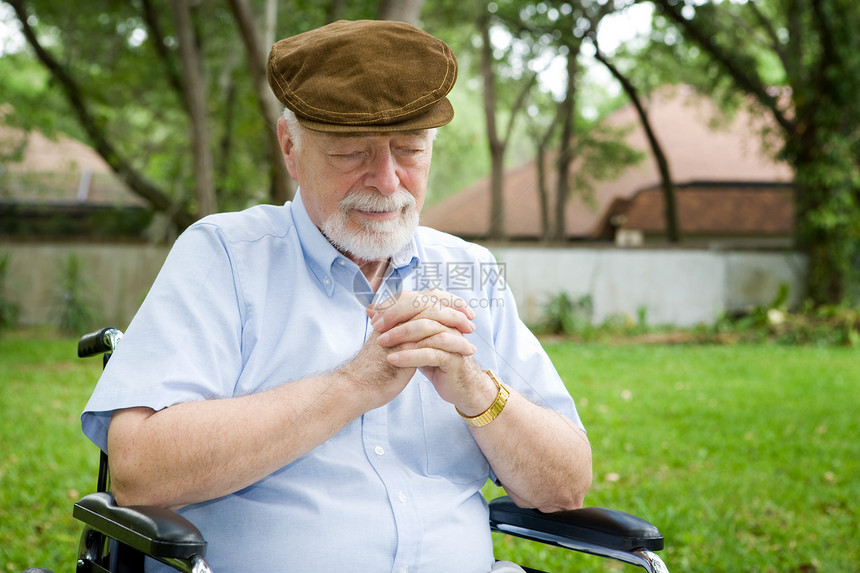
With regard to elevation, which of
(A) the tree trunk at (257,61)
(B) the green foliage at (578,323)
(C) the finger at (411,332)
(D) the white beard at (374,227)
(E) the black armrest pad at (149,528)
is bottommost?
(B) the green foliage at (578,323)

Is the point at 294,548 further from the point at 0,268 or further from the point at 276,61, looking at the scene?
the point at 0,268

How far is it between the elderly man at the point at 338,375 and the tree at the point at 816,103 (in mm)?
10731

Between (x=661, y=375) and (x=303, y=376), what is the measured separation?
6667 mm

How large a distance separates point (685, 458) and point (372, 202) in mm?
3813

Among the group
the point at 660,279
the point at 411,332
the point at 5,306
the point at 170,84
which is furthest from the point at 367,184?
the point at 660,279

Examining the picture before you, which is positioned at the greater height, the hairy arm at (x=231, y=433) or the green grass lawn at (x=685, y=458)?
the hairy arm at (x=231, y=433)

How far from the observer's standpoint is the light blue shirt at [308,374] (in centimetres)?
145

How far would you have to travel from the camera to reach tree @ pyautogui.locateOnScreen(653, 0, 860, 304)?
34.9 ft

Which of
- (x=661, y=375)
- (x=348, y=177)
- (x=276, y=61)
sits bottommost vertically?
(x=661, y=375)

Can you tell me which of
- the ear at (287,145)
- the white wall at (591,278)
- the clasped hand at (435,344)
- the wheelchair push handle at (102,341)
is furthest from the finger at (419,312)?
the white wall at (591,278)

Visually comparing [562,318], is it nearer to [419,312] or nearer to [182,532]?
[419,312]

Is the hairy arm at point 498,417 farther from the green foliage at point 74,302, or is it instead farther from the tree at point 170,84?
the green foliage at point 74,302

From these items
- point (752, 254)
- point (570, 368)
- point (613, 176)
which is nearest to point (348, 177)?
point (570, 368)

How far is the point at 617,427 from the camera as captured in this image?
552 cm
